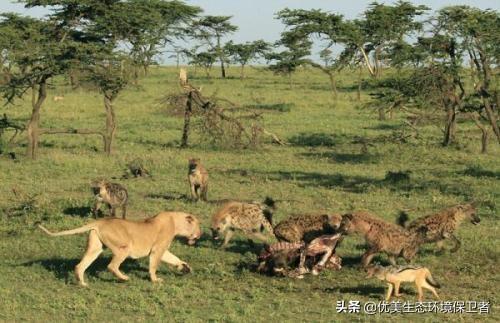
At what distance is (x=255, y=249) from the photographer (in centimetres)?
1118

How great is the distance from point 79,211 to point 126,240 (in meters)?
4.85

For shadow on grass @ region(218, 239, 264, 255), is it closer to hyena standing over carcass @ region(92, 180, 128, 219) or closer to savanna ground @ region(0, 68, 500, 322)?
savanna ground @ region(0, 68, 500, 322)

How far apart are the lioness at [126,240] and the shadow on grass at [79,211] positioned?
4.33m

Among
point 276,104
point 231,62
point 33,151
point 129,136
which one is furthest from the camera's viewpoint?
point 231,62

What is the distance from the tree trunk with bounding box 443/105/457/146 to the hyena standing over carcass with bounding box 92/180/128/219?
12.3 m

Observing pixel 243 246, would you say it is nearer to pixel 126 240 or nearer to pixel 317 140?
pixel 126 240

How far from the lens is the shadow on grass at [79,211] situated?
1349cm

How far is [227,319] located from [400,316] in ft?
5.67

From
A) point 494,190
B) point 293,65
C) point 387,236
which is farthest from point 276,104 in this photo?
point 387,236

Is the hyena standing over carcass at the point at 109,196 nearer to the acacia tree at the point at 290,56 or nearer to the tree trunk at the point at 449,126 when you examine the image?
the tree trunk at the point at 449,126

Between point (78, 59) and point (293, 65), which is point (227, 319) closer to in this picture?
point (78, 59)

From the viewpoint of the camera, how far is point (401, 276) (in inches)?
324

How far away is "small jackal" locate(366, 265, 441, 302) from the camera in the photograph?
8.23 metres

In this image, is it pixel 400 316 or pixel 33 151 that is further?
pixel 33 151
